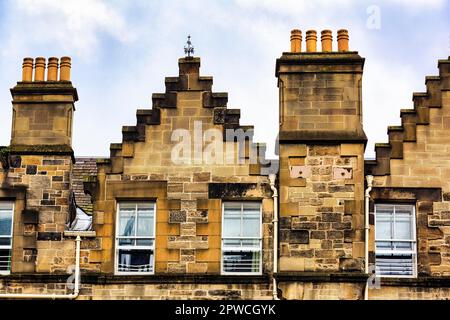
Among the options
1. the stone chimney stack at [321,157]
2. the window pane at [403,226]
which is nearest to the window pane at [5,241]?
the stone chimney stack at [321,157]

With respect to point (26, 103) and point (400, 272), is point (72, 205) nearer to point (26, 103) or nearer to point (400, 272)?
point (26, 103)

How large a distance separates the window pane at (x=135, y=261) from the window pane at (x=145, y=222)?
38 centimetres

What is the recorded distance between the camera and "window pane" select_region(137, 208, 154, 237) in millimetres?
25141

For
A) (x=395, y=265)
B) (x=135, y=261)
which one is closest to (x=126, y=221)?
(x=135, y=261)

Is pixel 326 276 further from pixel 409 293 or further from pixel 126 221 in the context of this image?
pixel 126 221

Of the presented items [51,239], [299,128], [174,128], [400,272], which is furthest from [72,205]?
[400,272]

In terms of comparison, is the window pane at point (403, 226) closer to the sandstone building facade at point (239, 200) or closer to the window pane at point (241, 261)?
the sandstone building facade at point (239, 200)

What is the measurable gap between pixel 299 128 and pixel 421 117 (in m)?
2.59

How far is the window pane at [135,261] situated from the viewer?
Result: 2497cm

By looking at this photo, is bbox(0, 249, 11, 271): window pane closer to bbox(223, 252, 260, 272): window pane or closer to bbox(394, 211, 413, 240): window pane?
bbox(223, 252, 260, 272): window pane

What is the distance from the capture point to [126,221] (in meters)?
25.2

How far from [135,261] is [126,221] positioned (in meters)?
0.87

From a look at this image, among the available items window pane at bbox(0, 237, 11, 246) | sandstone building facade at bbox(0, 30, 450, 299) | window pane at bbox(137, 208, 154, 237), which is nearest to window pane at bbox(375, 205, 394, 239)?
sandstone building facade at bbox(0, 30, 450, 299)

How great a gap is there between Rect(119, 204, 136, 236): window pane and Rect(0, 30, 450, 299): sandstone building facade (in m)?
0.03
